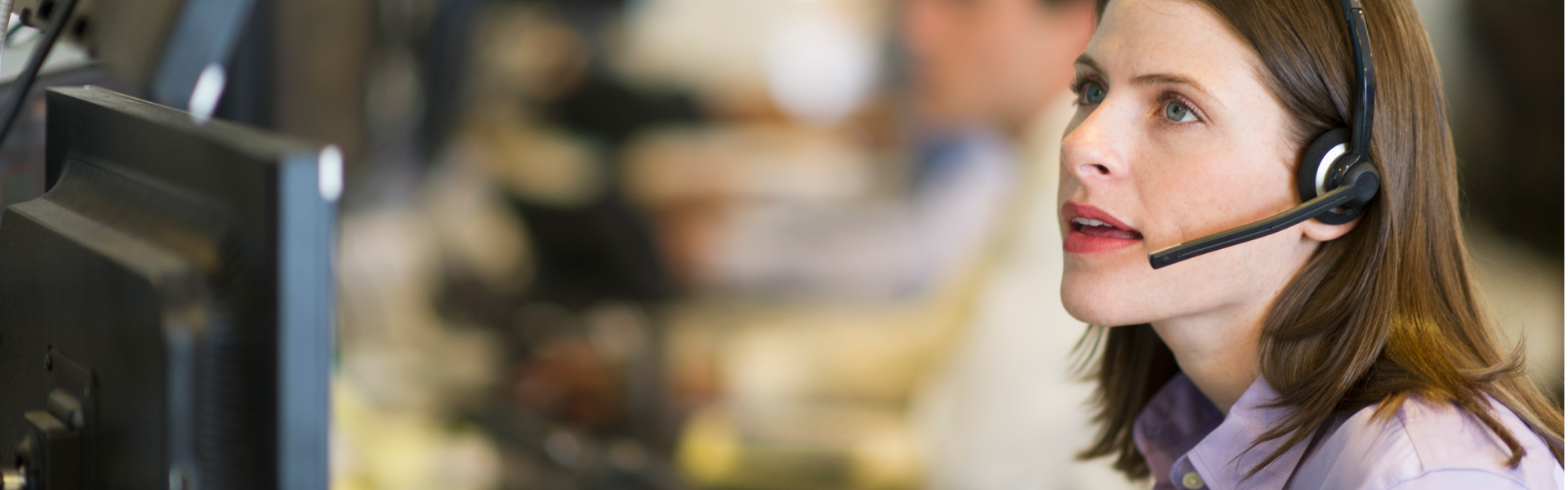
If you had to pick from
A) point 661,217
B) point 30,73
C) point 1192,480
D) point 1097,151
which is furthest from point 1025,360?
point 661,217

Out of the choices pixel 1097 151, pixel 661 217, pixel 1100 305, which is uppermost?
pixel 661 217

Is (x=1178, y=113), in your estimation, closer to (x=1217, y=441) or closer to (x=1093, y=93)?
(x=1093, y=93)

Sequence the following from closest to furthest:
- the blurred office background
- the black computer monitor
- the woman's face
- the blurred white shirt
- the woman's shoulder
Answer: the black computer monitor, the woman's shoulder, the woman's face, the blurred white shirt, the blurred office background

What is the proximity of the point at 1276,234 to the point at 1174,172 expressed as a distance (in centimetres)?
9

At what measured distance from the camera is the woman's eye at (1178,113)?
69 cm

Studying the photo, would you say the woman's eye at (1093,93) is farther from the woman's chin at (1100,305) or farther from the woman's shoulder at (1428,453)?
the woman's shoulder at (1428,453)

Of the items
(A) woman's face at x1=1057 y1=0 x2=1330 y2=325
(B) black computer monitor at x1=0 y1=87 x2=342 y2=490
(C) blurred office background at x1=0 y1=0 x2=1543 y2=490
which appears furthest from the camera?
(C) blurred office background at x1=0 y1=0 x2=1543 y2=490

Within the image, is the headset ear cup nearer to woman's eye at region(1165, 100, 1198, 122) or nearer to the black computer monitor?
woman's eye at region(1165, 100, 1198, 122)

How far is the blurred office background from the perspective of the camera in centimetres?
255

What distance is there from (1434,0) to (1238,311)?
1.30 metres

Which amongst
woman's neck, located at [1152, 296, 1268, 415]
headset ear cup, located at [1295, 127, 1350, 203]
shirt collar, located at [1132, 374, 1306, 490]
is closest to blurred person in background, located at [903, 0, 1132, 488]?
shirt collar, located at [1132, 374, 1306, 490]

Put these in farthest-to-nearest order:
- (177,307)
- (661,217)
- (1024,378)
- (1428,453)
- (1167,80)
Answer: (661,217) < (1024,378) < (1167,80) < (1428,453) < (177,307)

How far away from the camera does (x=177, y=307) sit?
1.46ft

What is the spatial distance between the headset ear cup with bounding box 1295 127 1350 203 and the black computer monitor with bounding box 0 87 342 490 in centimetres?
59
